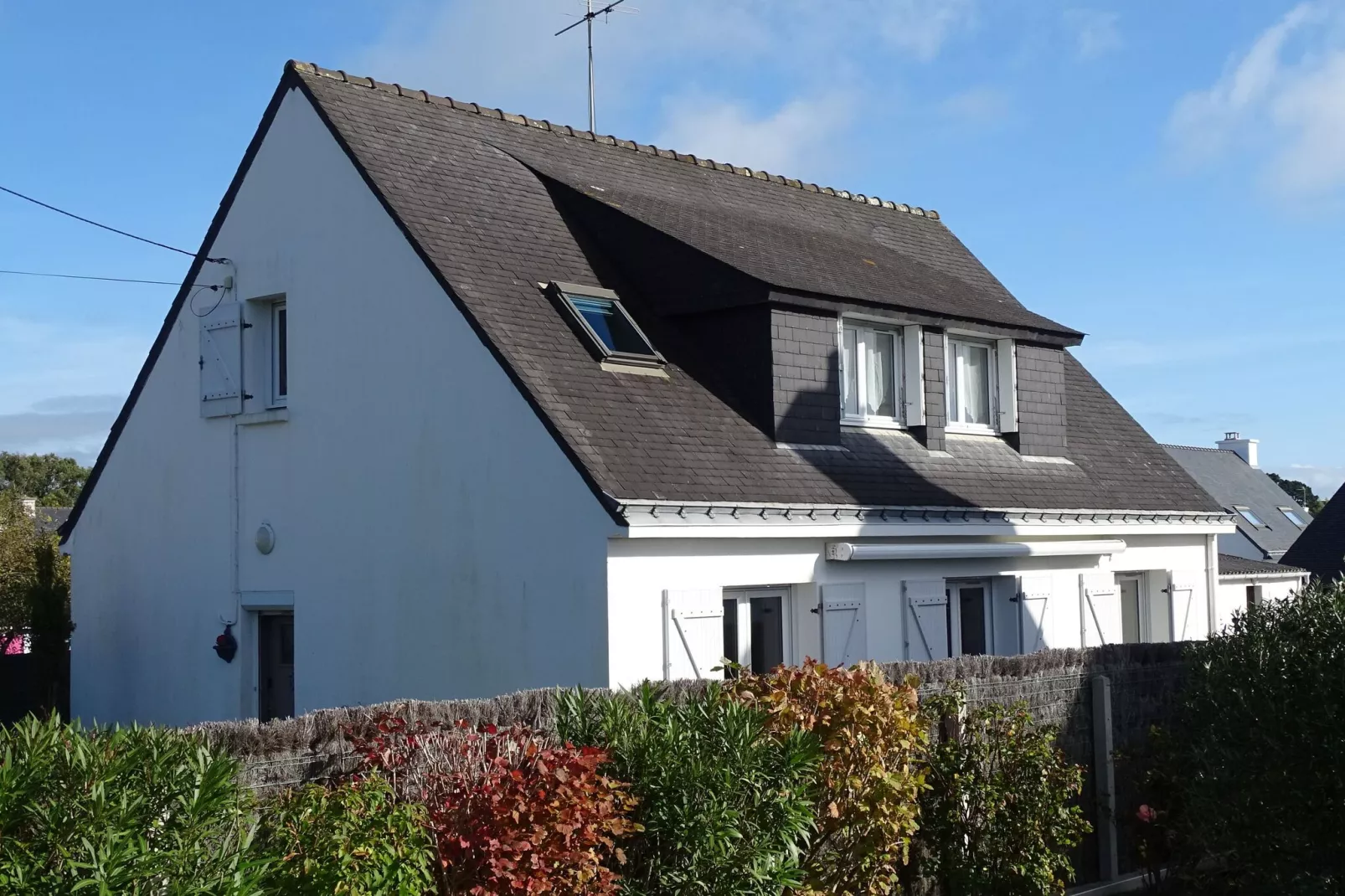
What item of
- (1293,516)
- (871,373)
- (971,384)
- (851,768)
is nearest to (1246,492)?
(1293,516)

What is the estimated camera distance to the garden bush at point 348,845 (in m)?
5.80

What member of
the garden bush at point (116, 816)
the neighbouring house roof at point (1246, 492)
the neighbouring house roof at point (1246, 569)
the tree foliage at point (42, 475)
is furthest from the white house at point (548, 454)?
the tree foliage at point (42, 475)

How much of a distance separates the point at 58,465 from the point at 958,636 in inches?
3127

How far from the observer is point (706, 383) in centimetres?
1557

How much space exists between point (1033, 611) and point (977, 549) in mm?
1468

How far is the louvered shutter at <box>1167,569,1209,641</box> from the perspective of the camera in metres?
19.2

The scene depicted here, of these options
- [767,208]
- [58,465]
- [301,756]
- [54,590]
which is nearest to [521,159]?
[767,208]

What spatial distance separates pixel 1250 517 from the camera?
1975 inches

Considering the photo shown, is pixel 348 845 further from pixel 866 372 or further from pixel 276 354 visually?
pixel 866 372

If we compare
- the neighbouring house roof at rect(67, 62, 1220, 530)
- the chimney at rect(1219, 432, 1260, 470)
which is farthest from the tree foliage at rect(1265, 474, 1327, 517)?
the neighbouring house roof at rect(67, 62, 1220, 530)

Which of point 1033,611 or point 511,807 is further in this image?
point 1033,611

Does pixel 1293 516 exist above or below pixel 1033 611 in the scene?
above

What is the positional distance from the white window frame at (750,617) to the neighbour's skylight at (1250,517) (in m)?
39.0

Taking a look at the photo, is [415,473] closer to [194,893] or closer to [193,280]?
[193,280]
